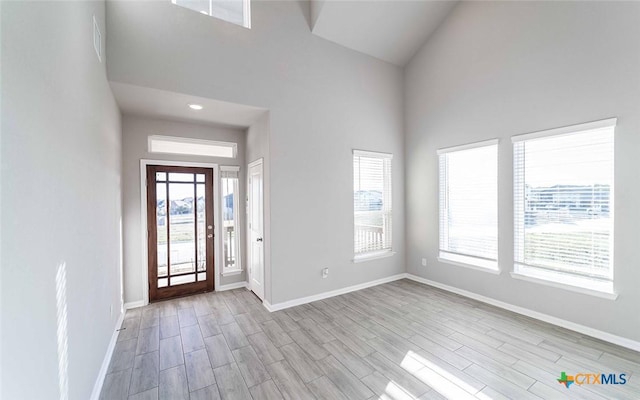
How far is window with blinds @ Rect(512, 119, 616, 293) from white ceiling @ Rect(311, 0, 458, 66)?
2.53 m

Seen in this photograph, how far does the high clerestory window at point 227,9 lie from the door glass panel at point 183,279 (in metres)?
3.90

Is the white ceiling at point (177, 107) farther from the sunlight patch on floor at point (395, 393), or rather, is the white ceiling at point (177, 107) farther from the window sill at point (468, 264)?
the window sill at point (468, 264)

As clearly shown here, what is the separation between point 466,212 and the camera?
167 inches

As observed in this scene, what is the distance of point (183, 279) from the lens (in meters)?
4.32

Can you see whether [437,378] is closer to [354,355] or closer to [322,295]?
[354,355]

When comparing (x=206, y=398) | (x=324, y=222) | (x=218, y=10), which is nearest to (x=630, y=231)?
(x=324, y=222)

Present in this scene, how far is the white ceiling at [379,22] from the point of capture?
3.96 meters

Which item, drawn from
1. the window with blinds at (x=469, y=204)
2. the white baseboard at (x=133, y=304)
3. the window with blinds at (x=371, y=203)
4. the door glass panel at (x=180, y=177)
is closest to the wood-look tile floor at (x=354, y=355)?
the white baseboard at (x=133, y=304)

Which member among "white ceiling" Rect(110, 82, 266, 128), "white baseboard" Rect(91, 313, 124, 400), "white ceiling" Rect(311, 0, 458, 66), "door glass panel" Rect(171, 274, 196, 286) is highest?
"white ceiling" Rect(311, 0, 458, 66)

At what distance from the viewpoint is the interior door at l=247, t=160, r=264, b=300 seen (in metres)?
4.02

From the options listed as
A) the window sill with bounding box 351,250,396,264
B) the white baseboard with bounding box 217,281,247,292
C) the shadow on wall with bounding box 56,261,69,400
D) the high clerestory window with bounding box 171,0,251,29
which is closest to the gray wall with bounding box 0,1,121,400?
the shadow on wall with bounding box 56,261,69,400

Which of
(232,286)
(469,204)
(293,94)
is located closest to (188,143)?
(293,94)

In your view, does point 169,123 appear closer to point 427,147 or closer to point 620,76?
point 427,147

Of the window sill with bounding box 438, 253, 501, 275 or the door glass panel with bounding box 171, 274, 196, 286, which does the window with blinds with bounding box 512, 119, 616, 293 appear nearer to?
the window sill with bounding box 438, 253, 501, 275
